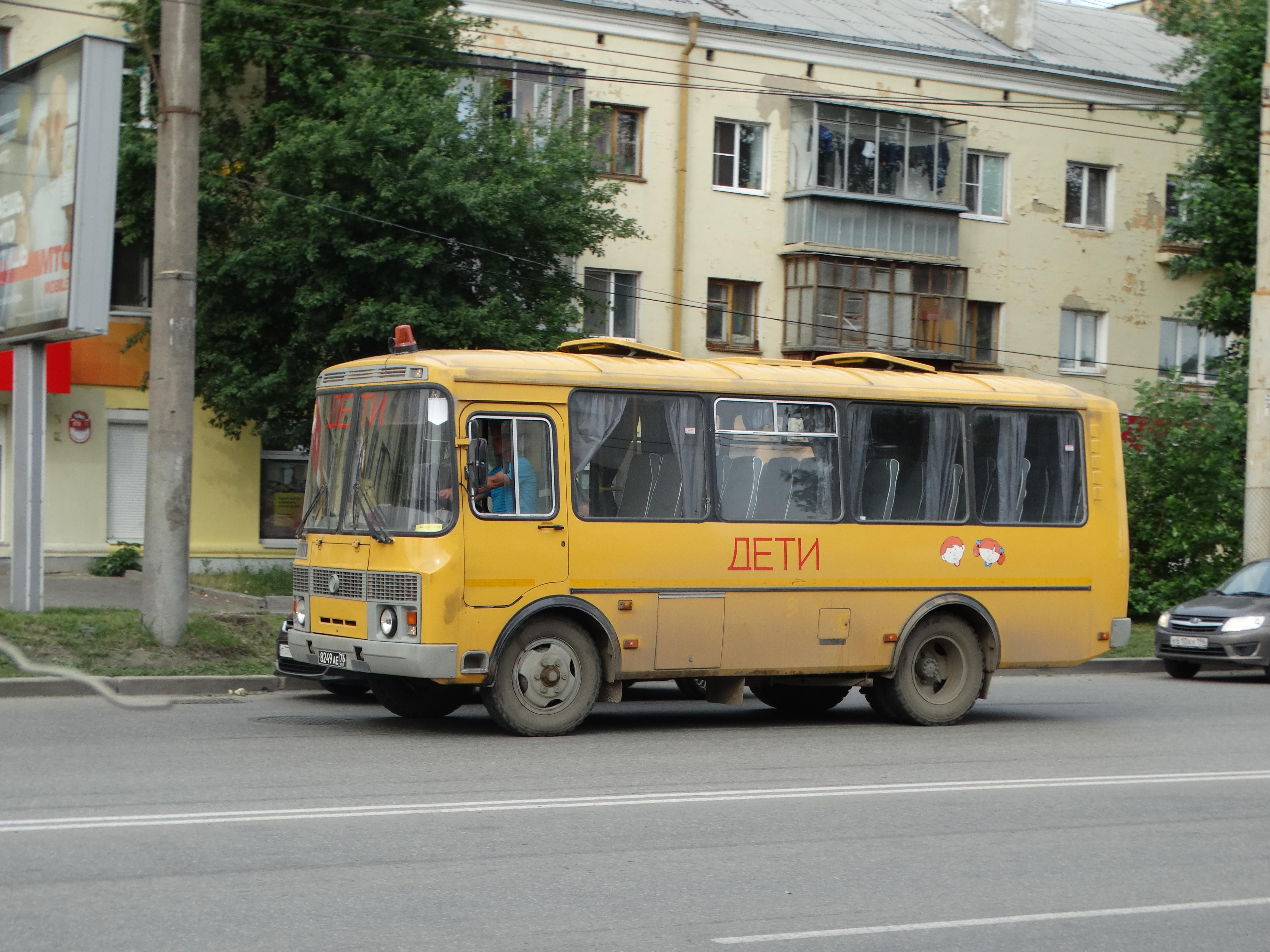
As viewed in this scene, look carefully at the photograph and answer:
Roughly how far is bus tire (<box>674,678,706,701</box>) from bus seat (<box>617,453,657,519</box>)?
10.1 feet

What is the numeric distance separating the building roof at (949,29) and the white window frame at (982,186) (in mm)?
2088

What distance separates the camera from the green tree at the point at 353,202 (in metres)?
22.3

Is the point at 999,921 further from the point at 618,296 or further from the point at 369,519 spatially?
the point at 618,296

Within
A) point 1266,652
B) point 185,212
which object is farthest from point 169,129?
point 1266,652

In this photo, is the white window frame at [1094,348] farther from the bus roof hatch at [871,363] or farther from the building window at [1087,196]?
the bus roof hatch at [871,363]

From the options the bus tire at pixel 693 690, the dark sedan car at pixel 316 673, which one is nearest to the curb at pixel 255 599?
the dark sedan car at pixel 316 673

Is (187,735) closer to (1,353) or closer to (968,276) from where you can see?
(1,353)

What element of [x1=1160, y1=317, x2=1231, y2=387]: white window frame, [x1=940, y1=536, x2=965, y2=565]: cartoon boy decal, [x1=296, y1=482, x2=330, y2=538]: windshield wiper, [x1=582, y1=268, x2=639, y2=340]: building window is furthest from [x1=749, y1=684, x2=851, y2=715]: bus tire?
[x1=1160, y1=317, x2=1231, y2=387]: white window frame

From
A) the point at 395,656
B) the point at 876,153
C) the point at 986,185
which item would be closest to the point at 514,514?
the point at 395,656


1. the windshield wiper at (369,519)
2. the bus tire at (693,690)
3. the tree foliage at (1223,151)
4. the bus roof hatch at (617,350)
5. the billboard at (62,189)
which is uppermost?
the tree foliage at (1223,151)

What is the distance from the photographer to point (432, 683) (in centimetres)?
1200

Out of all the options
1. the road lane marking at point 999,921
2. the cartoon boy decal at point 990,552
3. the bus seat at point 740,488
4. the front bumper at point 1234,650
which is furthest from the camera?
the front bumper at point 1234,650

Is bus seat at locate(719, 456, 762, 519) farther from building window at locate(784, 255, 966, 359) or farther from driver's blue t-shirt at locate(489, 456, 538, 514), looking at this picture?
building window at locate(784, 255, 966, 359)

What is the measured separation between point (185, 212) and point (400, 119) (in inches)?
312
